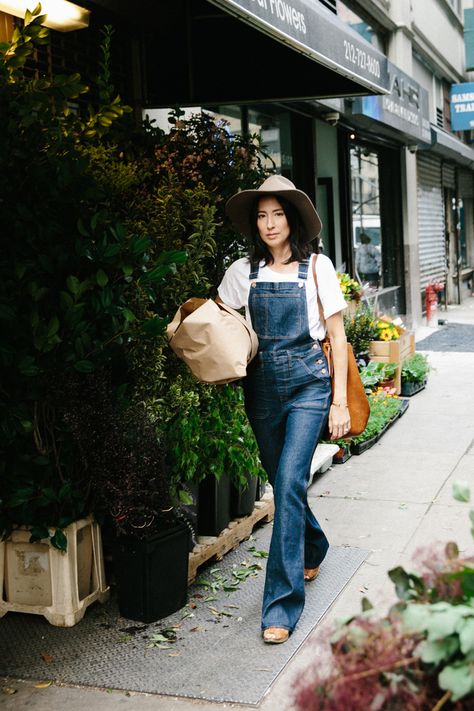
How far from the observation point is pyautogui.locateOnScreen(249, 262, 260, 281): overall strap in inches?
167

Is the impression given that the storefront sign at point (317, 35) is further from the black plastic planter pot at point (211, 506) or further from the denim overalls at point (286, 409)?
the black plastic planter pot at point (211, 506)

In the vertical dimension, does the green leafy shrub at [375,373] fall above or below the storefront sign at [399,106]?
below

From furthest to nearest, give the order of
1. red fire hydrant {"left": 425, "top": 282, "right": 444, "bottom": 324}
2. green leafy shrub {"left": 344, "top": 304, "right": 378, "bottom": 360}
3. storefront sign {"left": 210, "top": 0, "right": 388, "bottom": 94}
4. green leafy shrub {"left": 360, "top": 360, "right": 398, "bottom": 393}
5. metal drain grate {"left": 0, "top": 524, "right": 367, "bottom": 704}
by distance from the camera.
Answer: red fire hydrant {"left": 425, "top": 282, "right": 444, "bottom": 324}
green leafy shrub {"left": 344, "top": 304, "right": 378, "bottom": 360}
green leafy shrub {"left": 360, "top": 360, "right": 398, "bottom": 393}
storefront sign {"left": 210, "top": 0, "right": 388, "bottom": 94}
metal drain grate {"left": 0, "top": 524, "right": 367, "bottom": 704}

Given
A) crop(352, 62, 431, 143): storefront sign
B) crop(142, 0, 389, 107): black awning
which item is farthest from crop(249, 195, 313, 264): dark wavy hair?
crop(352, 62, 431, 143): storefront sign

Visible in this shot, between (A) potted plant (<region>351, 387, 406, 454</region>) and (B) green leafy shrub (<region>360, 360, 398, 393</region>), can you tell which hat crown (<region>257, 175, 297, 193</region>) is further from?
(B) green leafy shrub (<region>360, 360, 398, 393</region>)

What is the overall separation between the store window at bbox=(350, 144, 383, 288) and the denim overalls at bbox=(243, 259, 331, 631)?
10.1m

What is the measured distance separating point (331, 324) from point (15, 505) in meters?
1.62

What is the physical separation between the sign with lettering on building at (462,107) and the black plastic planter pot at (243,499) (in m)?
17.8

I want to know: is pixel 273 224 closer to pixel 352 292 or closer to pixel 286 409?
pixel 286 409

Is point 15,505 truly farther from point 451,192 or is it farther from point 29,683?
point 451,192

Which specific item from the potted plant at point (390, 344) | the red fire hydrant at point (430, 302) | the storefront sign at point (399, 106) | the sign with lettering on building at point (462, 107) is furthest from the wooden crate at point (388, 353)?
the sign with lettering on building at point (462, 107)

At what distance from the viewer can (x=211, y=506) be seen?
4.93 metres

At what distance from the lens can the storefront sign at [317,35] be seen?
489 centimetres

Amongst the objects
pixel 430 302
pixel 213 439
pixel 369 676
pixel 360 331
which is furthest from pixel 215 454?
pixel 430 302
